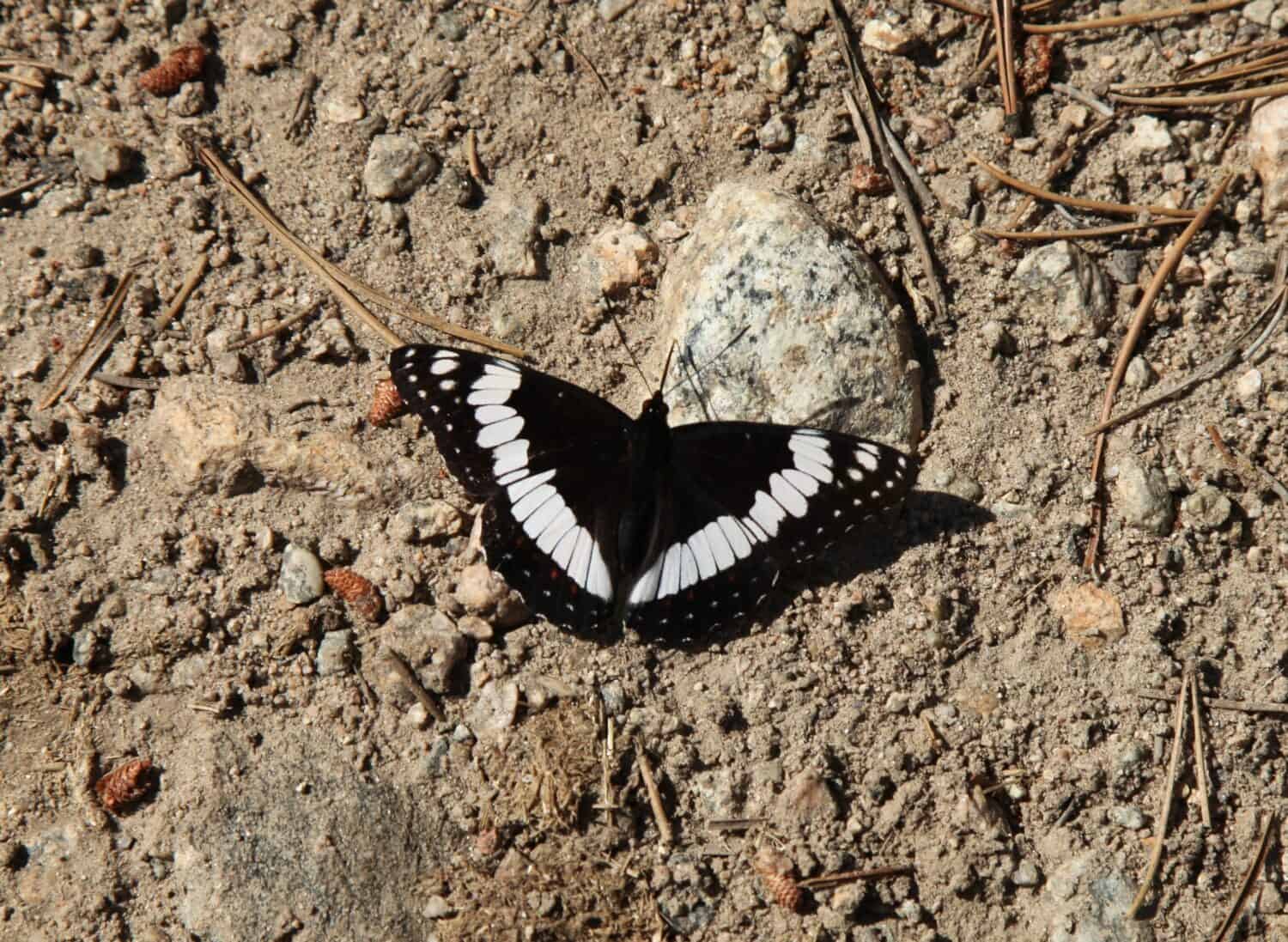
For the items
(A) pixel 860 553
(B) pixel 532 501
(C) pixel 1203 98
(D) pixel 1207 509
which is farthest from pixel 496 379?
(C) pixel 1203 98

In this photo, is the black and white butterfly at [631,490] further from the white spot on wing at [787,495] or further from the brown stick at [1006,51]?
the brown stick at [1006,51]

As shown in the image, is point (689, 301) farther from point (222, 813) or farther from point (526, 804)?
point (222, 813)

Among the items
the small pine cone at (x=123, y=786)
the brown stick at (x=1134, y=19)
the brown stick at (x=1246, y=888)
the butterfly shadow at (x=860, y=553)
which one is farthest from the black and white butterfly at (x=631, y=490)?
the brown stick at (x=1134, y=19)

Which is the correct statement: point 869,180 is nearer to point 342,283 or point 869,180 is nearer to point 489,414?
point 489,414

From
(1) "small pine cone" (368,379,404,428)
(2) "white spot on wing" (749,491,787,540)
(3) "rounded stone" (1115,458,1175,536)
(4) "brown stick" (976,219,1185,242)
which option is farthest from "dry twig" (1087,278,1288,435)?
(1) "small pine cone" (368,379,404,428)

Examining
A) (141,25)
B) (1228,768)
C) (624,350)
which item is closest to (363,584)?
(624,350)

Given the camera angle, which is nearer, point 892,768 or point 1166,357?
point 892,768
